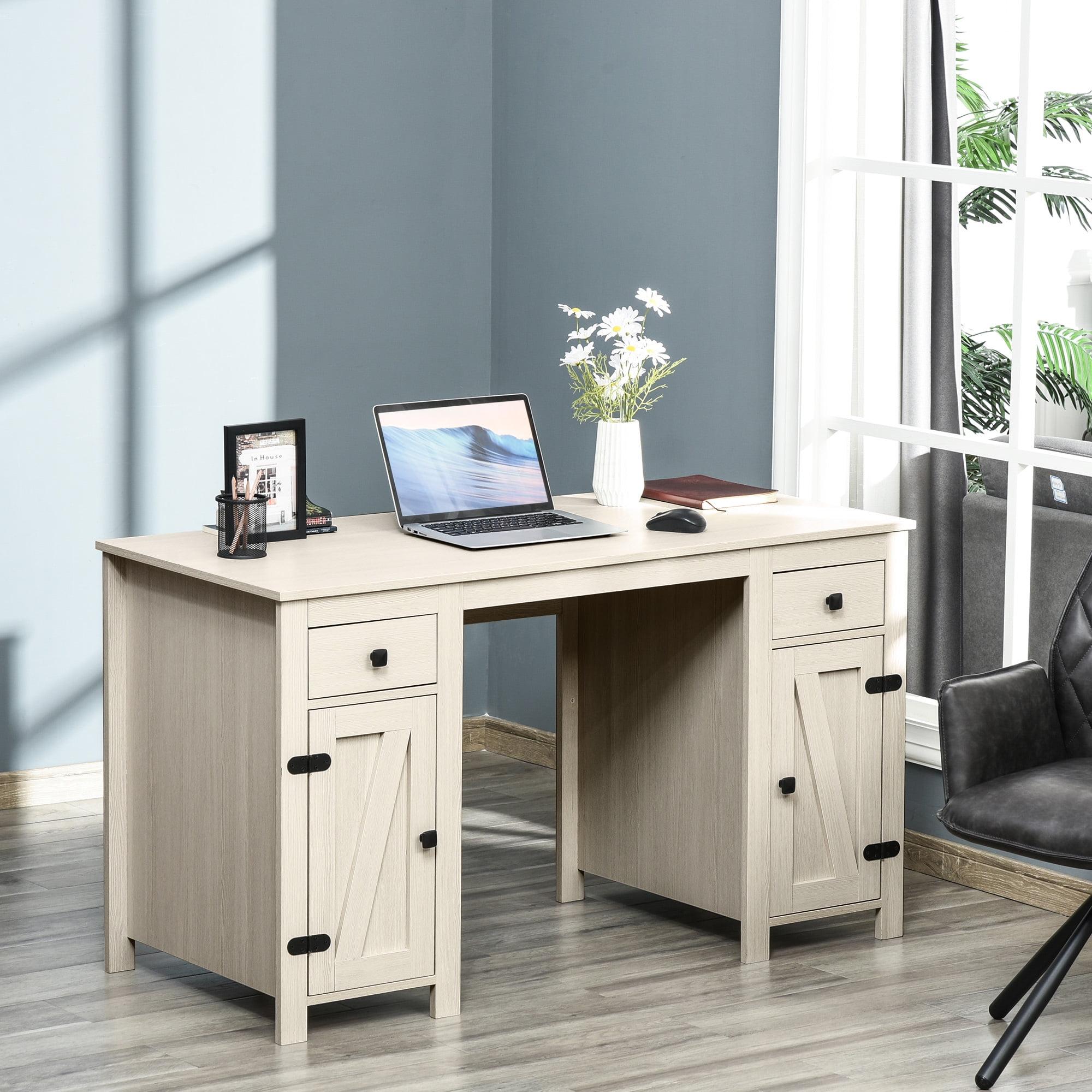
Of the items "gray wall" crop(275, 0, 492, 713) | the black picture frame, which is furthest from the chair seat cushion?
"gray wall" crop(275, 0, 492, 713)

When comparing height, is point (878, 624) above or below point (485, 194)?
below

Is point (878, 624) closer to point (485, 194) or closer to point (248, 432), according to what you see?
point (248, 432)

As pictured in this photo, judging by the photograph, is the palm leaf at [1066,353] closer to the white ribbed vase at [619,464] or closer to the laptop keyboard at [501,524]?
the white ribbed vase at [619,464]

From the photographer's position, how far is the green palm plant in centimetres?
368

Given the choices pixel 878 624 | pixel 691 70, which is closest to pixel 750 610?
pixel 878 624

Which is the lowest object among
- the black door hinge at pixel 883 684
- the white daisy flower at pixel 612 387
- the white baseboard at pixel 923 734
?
the white baseboard at pixel 923 734

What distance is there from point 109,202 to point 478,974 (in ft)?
6.73

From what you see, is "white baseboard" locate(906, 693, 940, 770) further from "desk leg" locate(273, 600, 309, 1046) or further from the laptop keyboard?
"desk leg" locate(273, 600, 309, 1046)

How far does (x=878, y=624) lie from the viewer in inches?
141

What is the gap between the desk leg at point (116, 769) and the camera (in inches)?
131

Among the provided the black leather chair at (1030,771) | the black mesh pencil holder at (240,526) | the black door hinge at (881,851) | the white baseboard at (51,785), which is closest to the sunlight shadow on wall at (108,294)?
the white baseboard at (51,785)

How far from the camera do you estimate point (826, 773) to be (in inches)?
139

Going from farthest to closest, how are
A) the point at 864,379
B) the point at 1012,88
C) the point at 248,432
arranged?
the point at 864,379 < the point at 1012,88 < the point at 248,432

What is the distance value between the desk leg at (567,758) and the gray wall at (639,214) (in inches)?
28.5
